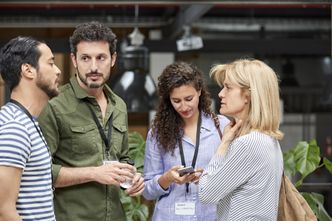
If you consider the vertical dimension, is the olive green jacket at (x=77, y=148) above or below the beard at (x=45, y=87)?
below

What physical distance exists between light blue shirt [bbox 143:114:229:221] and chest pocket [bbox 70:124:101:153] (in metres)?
0.36

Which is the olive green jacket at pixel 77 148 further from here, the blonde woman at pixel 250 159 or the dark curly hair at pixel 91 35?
the blonde woman at pixel 250 159

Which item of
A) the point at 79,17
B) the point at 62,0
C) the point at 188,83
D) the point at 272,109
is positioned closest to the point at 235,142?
the point at 272,109

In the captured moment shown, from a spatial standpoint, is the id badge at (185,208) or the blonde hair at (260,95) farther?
the id badge at (185,208)

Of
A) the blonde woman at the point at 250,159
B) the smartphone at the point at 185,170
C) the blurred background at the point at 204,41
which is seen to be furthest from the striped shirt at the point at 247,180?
the blurred background at the point at 204,41

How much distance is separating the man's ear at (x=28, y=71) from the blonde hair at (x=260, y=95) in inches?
25.7

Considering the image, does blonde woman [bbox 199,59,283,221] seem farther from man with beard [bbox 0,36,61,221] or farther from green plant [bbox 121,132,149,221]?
green plant [bbox 121,132,149,221]

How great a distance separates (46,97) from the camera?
202cm

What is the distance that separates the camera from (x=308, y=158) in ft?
12.5

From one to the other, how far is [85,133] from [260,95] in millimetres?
604

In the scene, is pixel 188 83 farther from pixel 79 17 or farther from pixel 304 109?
pixel 304 109

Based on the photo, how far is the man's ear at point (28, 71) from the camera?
2.00 metres

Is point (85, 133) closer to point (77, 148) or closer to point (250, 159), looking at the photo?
point (77, 148)

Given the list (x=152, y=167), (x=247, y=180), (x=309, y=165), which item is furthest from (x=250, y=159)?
(x=309, y=165)
